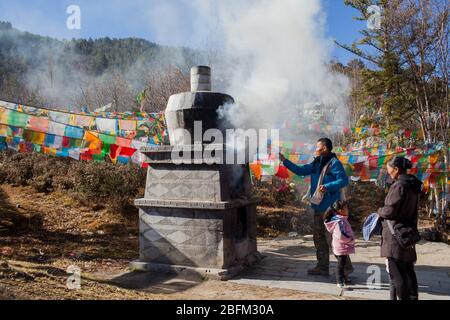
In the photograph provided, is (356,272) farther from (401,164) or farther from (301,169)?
(401,164)

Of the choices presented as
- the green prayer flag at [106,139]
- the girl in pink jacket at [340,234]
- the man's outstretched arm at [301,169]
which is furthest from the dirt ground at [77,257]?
the green prayer flag at [106,139]

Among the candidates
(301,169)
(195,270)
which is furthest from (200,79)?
(195,270)

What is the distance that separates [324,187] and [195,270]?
8.05 ft

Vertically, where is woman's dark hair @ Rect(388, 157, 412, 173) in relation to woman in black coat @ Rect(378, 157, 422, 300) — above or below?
above

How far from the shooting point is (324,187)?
5.85 meters

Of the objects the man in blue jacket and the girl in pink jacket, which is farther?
the man in blue jacket

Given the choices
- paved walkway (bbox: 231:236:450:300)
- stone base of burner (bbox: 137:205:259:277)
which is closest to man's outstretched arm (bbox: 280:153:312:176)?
stone base of burner (bbox: 137:205:259:277)

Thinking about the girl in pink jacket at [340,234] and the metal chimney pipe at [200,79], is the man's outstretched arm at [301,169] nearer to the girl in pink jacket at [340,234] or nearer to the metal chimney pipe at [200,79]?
the girl in pink jacket at [340,234]

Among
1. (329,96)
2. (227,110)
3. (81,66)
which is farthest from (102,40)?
(227,110)

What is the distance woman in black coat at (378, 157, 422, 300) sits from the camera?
14.8 feet

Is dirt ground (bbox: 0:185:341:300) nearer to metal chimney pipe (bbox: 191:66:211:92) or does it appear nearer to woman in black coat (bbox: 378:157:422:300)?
woman in black coat (bbox: 378:157:422:300)

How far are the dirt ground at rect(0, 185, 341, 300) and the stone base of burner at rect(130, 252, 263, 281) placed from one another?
0.13m

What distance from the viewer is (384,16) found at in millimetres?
13023

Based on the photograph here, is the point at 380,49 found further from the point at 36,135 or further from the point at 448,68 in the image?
the point at 36,135
